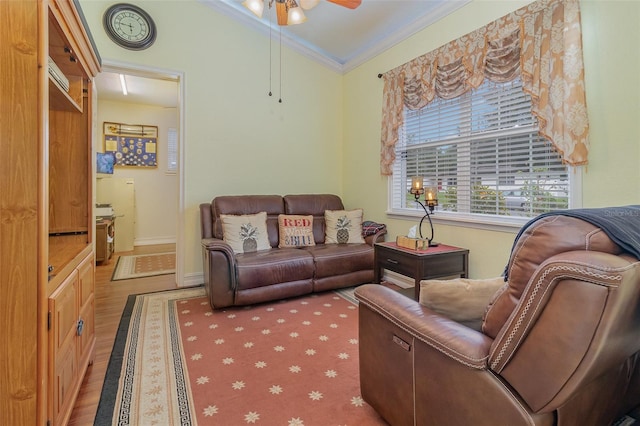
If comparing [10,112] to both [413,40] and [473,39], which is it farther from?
[413,40]

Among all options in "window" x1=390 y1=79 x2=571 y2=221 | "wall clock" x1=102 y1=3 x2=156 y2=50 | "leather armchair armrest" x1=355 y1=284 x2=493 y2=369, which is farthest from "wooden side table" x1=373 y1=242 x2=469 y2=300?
"wall clock" x1=102 y1=3 x2=156 y2=50

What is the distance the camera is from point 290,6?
2.38 m

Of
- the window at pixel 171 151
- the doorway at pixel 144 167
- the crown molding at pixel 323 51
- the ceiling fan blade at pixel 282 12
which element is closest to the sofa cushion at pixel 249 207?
the ceiling fan blade at pixel 282 12

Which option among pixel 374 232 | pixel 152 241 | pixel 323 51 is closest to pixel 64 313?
pixel 374 232

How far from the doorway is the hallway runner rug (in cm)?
74

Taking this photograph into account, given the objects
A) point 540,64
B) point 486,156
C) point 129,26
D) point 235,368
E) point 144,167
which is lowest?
point 235,368

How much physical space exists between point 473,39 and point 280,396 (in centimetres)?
303

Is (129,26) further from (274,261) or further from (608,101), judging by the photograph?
(608,101)

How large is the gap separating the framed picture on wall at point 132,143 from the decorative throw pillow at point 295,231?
3963 mm

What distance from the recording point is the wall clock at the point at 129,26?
10.7 feet

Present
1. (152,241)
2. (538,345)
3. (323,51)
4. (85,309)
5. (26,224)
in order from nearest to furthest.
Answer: (538,345)
(26,224)
(85,309)
(323,51)
(152,241)

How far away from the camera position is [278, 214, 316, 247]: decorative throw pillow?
145 inches

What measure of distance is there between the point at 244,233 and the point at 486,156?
237 cm

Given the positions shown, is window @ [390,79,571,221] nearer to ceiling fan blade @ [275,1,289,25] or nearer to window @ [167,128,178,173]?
ceiling fan blade @ [275,1,289,25]
